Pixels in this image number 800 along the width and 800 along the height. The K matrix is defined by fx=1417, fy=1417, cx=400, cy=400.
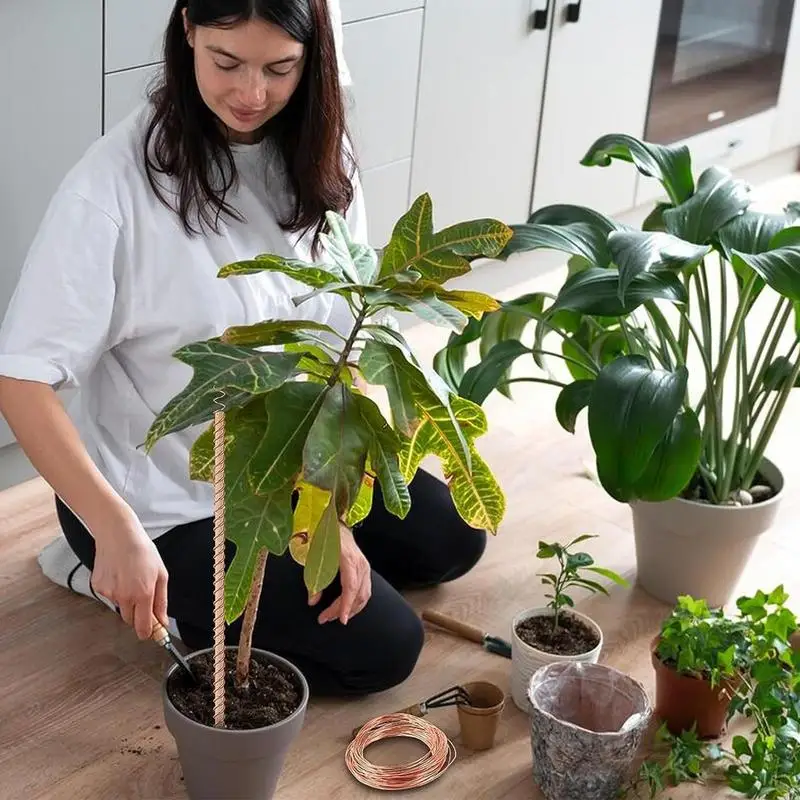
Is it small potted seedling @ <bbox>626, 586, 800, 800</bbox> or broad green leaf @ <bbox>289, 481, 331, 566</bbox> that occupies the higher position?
broad green leaf @ <bbox>289, 481, 331, 566</bbox>

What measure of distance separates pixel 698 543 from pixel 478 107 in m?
1.26

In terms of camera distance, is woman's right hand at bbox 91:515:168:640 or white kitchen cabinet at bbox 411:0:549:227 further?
white kitchen cabinet at bbox 411:0:549:227

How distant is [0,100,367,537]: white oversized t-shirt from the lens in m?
1.74

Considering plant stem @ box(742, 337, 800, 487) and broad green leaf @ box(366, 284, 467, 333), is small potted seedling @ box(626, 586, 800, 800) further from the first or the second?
broad green leaf @ box(366, 284, 467, 333)

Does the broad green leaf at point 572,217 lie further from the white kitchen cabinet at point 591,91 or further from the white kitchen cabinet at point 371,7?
the white kitchen cabinet at point 591,91

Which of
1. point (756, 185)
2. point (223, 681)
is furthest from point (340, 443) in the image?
point (756, 185)

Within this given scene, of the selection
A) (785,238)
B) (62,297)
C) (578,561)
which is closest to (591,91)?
(785,238)

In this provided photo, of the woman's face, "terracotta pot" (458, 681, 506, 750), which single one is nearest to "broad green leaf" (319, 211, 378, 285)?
the woman's face

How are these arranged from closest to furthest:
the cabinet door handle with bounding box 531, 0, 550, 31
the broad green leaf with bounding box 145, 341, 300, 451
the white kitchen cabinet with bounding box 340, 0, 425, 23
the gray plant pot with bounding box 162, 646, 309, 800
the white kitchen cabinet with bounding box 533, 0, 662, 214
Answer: the broad green leaf with bounding box 145, 341, 300, 451
the gray plant pot with bounding box 162, 646, 309, 800
the white kitchen cabinet with bounding box 340, 0, 425, 23
the cabinet door handle with bounding box 531, 0, 550, 31
the white kitchen cabinet with bounding box 533, 0, 662, 214

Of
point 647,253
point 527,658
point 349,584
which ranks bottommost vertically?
point 527,658

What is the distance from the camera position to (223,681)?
1.64 m

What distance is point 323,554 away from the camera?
60.2 inches

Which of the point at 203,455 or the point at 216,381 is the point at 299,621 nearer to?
the point at 203,455

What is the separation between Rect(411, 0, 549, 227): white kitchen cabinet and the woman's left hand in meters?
1.28
